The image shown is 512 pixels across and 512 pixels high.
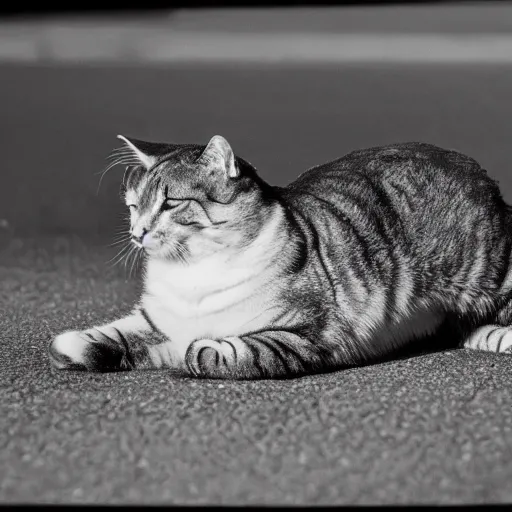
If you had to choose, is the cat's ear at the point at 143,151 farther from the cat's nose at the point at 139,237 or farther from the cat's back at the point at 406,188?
the cat's back at the point at 406,188

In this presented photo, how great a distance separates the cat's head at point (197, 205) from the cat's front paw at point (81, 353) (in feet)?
0.76

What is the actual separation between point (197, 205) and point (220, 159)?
11 cm

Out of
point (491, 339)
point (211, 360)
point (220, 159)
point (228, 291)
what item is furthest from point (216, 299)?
point (491, 339)

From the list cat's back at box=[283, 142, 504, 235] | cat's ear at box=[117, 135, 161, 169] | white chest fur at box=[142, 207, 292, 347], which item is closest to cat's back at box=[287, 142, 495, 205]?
cat's back at box=[283, 142, 504, 235]

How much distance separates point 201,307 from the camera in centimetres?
182

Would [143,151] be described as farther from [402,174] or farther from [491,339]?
[491,339]

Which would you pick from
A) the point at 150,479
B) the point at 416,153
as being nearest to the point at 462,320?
the point at 416,153

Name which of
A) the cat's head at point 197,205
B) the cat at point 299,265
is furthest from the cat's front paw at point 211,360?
the cat's head at point 197,205

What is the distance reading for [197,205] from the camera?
5.83 feet

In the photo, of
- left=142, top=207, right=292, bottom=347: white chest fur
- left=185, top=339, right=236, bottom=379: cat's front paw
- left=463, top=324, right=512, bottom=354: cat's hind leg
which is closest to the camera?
left=185, top=339, right=236, bottom=379: cat's front paw

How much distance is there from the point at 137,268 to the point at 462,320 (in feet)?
4.46

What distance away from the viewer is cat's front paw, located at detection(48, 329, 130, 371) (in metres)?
1.76

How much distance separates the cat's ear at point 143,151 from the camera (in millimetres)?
1886

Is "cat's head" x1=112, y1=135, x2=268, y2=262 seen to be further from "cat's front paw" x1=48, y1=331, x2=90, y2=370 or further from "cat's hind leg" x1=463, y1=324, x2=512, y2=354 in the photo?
"cat's hind leg" x1=463, y1=324, x2=512, y2=354
